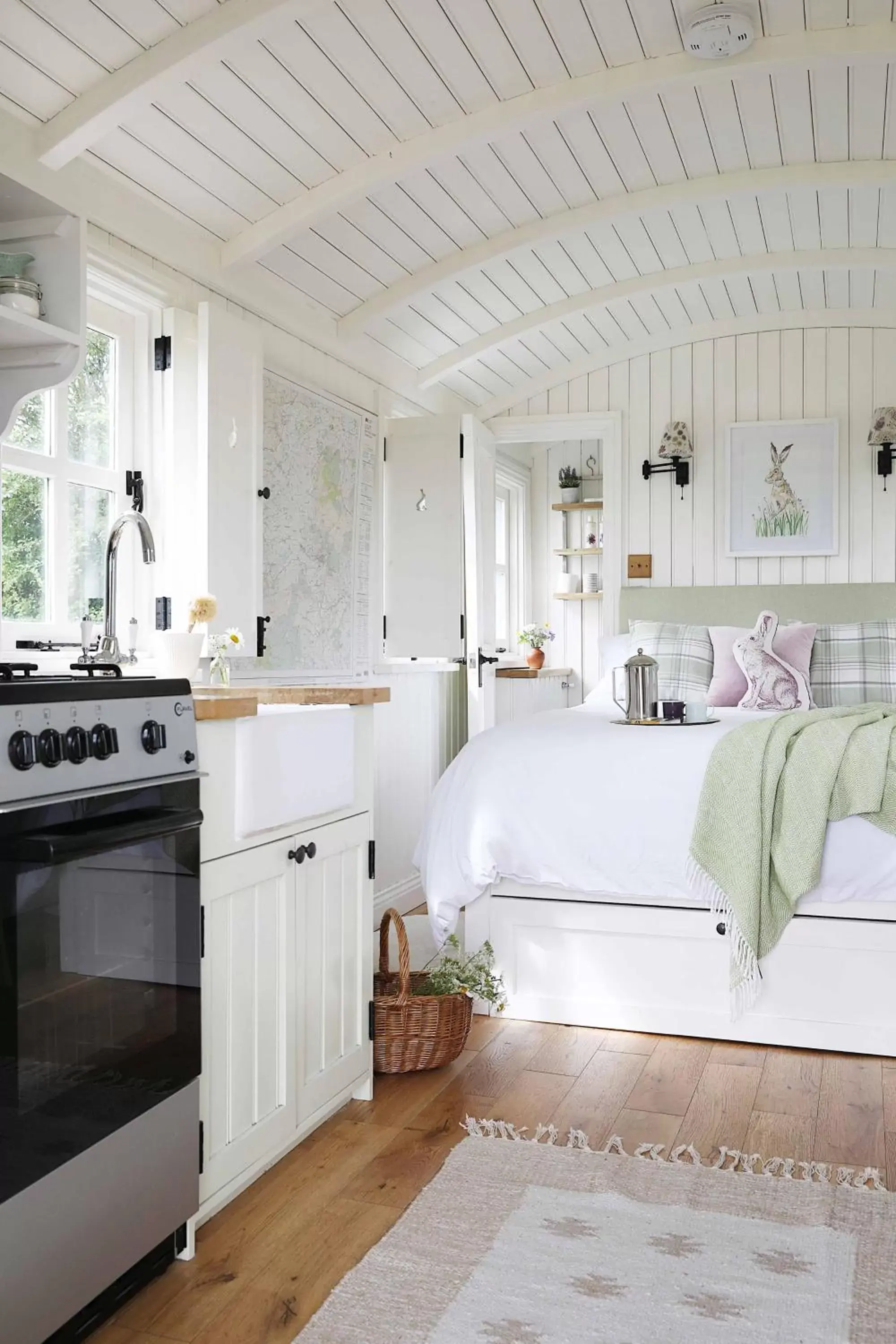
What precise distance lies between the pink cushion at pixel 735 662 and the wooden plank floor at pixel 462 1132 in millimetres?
1825

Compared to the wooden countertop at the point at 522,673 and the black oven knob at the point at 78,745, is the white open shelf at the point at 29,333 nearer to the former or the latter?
the black oven knob at the point at 78,745

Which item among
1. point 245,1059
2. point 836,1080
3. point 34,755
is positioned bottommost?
point 836,1080

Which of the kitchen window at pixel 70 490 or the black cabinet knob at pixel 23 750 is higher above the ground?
the kitchen window at pixel 70 490

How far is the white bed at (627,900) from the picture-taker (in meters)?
3.09

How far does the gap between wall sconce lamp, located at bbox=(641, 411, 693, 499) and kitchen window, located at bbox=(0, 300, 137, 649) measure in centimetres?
305

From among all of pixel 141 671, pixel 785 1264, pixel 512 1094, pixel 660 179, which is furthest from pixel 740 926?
pixel 660 179

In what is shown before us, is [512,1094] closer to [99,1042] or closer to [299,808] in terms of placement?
[299,808]

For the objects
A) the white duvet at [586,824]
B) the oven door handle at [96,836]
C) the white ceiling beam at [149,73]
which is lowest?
the white duvet at [586,824]

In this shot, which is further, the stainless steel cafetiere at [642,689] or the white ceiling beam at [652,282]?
the white ceiling beam at [652,282]

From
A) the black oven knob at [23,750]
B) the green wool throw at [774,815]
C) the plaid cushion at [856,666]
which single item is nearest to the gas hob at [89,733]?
the black oven knob at [23,750]

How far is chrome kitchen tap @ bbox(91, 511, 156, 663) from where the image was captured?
2.46m

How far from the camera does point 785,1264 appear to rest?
2018 mm

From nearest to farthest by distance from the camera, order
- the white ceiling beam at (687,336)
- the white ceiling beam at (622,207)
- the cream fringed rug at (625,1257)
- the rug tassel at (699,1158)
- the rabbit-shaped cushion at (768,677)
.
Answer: the cream fringed rug at (625,1257) < the rug tassel at (699,1158) < the white ceiling beam at (622,207) < the rabbit-shaped cushion at (768,677) < the white ceiling beam at (687,336)

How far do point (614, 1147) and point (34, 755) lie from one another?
64.3 inches
